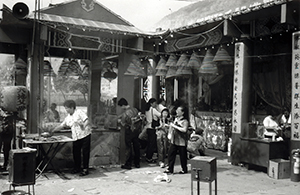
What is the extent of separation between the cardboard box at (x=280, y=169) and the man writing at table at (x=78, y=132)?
4.70 meters

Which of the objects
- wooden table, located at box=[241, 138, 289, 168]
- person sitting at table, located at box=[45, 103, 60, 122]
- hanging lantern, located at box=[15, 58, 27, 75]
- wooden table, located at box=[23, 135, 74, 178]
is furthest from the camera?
person sitting at table, located at box=[45, 103, 60, 122]

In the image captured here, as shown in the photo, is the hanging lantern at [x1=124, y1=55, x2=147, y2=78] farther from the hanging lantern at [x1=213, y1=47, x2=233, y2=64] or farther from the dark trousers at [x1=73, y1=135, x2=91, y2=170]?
the dark trousers at [x1=73, y1=135, x2=91, y2=170]

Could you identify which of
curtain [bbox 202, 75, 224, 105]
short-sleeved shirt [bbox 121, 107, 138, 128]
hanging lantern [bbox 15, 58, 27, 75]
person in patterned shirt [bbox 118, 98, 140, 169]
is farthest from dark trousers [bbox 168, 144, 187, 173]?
hanging lantern [bbox 15, 58, 27, 75]

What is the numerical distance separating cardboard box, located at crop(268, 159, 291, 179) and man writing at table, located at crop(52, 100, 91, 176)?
185 inches

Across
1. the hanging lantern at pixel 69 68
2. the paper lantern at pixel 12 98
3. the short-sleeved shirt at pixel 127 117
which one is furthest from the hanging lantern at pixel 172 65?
the paper lantern at pixel 12 98

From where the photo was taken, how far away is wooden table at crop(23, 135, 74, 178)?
7750mm

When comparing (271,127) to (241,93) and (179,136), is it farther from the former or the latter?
(179,136)

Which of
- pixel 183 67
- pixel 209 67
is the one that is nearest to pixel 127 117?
pixel 209 67

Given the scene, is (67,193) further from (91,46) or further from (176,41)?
(176,41)

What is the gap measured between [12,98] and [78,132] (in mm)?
1876

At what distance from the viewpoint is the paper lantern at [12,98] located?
8.55 meters

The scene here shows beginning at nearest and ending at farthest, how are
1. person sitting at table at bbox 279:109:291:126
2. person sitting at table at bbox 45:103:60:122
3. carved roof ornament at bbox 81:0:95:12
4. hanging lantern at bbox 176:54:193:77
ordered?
carved roof ornament at bbox 81:0:95:12, person sitting at table at bbox 279:109:291:126, hanging lantern at bbox 176:54:193:77, person sitting at table at bbox 45:103:60:122

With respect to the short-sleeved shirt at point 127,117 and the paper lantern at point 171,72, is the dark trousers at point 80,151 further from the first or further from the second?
the paper lantern at point 171,72

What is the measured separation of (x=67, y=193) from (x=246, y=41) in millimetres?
6650
